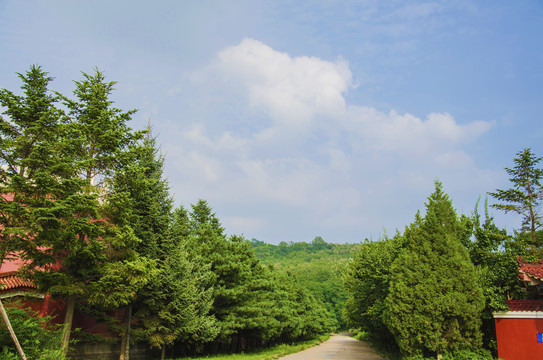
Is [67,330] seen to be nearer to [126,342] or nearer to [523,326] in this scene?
[126,342]

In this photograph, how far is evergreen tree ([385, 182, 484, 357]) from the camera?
1347 cm

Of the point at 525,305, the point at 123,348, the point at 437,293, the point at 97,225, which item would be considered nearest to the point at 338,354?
the point at 437,293

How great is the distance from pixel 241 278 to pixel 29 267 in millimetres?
15031

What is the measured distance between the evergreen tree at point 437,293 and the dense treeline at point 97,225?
34.7 feet

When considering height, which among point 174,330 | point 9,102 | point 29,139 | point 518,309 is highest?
point 9,102

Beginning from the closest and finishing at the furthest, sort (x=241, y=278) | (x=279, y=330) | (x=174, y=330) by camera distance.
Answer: (x=174, y=330), (x=241, y=278), (x=279, y=330)

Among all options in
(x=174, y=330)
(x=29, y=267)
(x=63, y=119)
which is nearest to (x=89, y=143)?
(x=63, y=119)

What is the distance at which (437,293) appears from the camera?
1386cm

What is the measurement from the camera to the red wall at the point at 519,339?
12.5m

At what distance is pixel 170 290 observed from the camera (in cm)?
1916

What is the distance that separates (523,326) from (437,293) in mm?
2927

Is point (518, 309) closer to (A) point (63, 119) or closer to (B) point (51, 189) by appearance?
(B) point (51, 189)

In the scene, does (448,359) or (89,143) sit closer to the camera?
(448,359)

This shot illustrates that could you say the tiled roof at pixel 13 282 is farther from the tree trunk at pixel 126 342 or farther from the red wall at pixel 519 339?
the red wall at pixel 519 339
